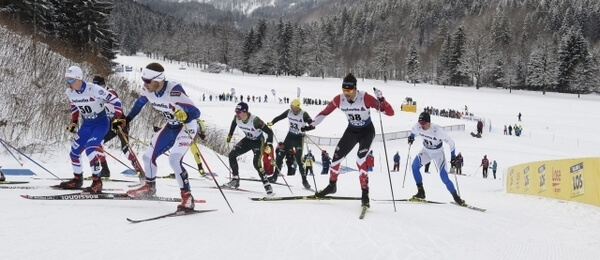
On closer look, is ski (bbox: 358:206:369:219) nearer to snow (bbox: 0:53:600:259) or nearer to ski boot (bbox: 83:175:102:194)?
snow (bbox: 0:53:600:259)

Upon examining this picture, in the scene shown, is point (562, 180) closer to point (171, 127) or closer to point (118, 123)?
point (171, 127)

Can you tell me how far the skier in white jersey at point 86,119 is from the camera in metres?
6.88

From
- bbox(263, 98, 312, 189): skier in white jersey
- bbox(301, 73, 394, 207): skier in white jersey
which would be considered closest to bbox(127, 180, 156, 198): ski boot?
bbox(301, 73, 394, 207): skier in white jersey

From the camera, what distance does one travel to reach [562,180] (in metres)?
12.2

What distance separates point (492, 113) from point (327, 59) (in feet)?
164

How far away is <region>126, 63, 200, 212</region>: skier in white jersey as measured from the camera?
18.8 ft

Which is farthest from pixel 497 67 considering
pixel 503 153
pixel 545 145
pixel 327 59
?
pixel 503 153

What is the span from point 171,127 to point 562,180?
38.5 ft

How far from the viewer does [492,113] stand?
172 feet

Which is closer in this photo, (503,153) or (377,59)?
(503,153)

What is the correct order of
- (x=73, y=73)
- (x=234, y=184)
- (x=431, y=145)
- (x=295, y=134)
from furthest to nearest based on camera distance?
1. (x=295, y=134)
2. (x=431, y=145)
3. (x=234, y=184)
4. (x=73, y=73)

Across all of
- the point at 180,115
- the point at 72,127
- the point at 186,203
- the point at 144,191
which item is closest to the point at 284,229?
the point at 186,203

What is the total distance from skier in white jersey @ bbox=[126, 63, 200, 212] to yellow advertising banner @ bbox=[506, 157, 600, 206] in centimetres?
1028

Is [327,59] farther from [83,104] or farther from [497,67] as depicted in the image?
[83,104]
